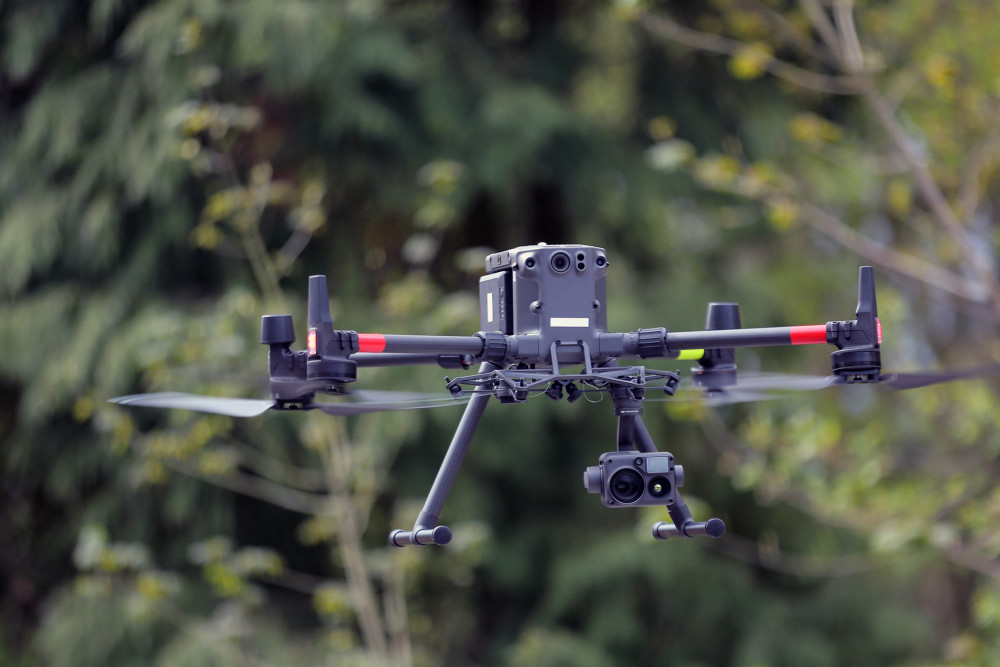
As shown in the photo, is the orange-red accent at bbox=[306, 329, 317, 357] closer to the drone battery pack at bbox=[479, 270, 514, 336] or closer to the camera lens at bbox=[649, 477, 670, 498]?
the drone battery pack at bbox=[479, 270, 514, 336]

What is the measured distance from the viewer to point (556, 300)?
4.41 ft

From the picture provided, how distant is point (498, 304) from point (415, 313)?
3.19 m

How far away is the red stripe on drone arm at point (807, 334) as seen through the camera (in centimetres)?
134

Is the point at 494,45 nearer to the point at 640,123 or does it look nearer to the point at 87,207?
the point at 640,123

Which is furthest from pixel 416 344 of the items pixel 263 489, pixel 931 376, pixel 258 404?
pixel 263 489

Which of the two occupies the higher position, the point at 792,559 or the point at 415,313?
the point at 415,313

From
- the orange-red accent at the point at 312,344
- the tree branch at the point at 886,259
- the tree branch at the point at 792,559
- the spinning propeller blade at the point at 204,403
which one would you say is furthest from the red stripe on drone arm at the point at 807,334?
the tree branch at the point at 792,559

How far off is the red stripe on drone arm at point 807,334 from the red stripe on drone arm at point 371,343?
19.0 inches

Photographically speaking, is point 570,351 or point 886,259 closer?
point 570,351

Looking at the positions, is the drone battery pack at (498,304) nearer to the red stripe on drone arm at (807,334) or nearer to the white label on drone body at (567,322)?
the white label on drone body at (567,322)

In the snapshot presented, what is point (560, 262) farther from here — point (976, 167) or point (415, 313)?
point (976, 167)

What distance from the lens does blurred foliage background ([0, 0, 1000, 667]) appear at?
425 centimetres

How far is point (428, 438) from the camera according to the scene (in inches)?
189

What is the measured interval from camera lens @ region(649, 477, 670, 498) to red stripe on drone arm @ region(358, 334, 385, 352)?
35 centimetres
